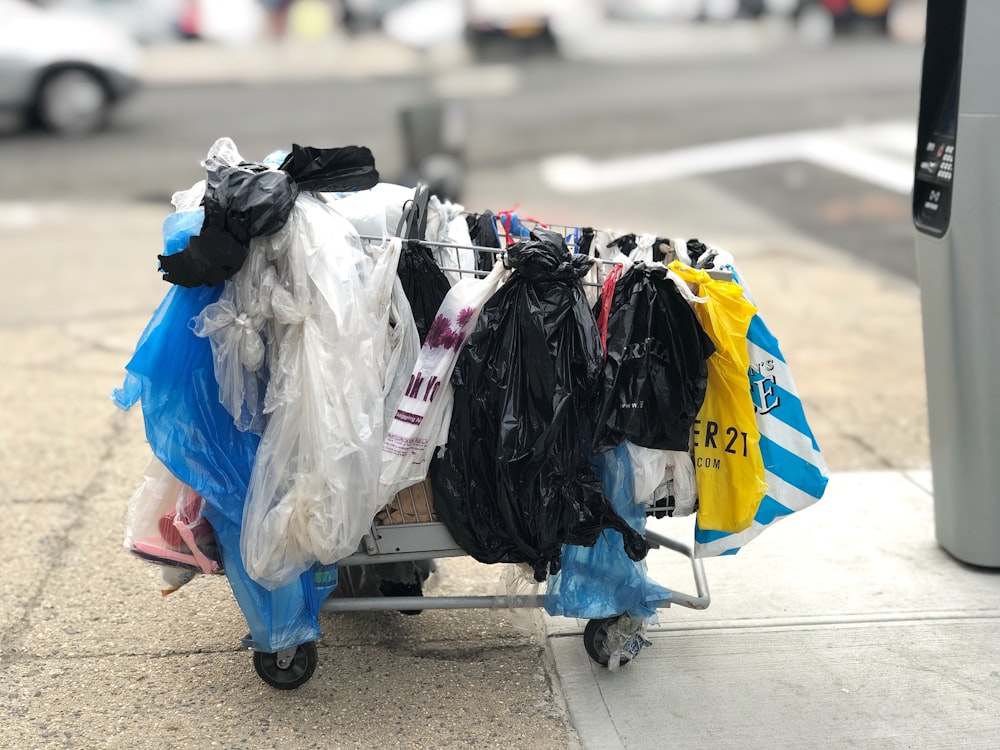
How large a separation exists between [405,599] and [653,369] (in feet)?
3.22

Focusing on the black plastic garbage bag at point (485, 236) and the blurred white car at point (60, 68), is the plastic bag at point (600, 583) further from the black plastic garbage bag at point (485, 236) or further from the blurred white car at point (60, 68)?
the blurred white car at point (60, 68)

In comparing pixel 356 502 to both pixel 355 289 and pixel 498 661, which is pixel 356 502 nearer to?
pixel 355 289

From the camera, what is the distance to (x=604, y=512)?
3.24 m

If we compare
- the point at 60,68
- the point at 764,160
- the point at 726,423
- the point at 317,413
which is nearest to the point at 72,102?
the point at 60,68

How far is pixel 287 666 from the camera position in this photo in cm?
341

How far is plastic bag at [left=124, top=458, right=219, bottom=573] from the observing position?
3297 mm

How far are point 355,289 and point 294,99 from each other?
12.3 m

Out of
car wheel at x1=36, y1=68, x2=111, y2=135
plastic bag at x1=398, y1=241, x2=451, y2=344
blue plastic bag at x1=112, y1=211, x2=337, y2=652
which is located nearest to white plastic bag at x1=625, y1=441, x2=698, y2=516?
plastic bag at x1=398, y1=241, x2=451, y2=344

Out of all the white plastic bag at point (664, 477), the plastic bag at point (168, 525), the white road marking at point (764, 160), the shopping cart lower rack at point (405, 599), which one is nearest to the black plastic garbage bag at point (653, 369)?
the white plastic bag at point (664, 477)

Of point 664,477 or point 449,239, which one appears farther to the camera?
point 449,239

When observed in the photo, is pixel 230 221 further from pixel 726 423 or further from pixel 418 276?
pixel 726 423

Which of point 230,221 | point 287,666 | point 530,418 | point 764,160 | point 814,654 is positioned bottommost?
point 764,160

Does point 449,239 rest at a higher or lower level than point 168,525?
higher

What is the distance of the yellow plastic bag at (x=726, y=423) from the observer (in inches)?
127
